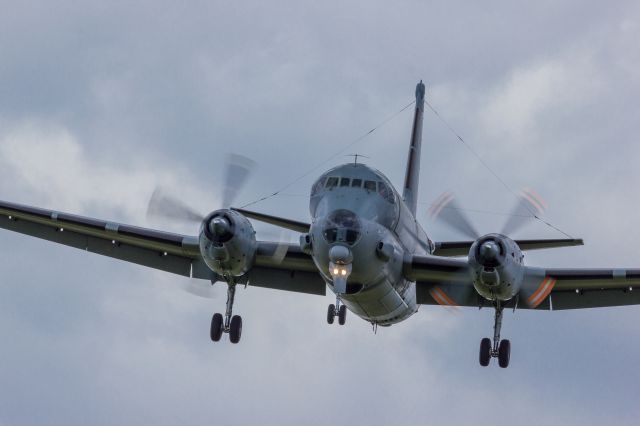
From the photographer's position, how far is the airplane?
31.7m

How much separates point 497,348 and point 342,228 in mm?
7327

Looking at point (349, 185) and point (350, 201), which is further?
point (349, 185)

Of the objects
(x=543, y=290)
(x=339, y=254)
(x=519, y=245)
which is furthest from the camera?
(x=543, y=290)

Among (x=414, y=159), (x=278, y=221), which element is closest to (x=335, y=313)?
(x=278, y=221)

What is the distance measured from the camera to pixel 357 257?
31219 millimetres

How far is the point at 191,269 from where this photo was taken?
124 feet

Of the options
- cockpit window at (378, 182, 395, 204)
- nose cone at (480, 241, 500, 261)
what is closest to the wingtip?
cockpit window at (378, 182, 395, 204)

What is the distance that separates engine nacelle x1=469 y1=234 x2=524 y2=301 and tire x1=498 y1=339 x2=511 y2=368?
2.72 meters

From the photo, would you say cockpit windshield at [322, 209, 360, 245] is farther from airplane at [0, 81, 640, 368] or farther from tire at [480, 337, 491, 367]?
tire at [480, 337, 491, 367]

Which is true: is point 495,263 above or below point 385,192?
below

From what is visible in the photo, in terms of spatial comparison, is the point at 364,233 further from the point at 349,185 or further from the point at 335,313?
the point at 335,313

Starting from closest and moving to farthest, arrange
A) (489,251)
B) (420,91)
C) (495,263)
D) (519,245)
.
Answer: (489,251), (495,263), (519,245), (420,91)

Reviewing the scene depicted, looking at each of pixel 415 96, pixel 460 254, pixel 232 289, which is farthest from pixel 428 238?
pixel 415 96

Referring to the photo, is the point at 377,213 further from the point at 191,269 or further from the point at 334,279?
the point at 191,269
